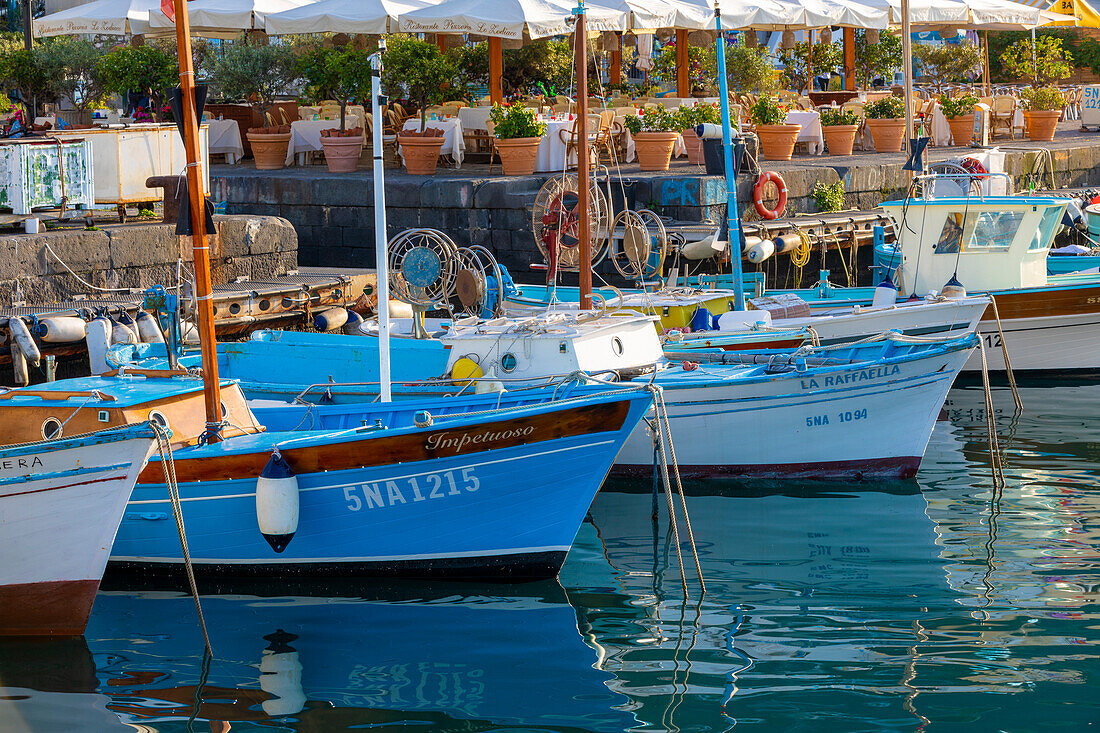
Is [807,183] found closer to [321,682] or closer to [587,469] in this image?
[587,469]

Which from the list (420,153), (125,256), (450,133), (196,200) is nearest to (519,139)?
(420,153)

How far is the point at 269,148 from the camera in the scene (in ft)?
62.7

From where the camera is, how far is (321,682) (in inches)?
263

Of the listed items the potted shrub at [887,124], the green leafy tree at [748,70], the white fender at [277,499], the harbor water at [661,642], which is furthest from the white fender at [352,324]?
the green leafy tree at [748,70]

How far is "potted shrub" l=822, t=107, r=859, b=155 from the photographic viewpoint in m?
19.9

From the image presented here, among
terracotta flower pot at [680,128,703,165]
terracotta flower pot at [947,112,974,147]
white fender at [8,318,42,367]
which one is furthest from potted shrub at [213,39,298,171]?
terracotta flower pot at [947,112,974,147]

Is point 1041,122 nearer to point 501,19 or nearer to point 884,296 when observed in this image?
point 501,19

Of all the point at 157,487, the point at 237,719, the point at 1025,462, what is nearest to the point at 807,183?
the point at 1025,462

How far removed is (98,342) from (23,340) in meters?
0.58

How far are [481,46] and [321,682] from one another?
1592 centimetres

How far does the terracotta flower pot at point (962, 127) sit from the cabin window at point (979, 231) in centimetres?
840

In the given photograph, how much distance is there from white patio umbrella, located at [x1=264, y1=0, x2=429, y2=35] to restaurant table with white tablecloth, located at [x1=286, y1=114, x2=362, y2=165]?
186cm

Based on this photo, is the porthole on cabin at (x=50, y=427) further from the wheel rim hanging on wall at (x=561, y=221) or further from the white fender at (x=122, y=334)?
the wheel rim hanging on wall at (x=561, y=221)

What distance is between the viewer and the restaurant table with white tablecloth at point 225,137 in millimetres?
19359
